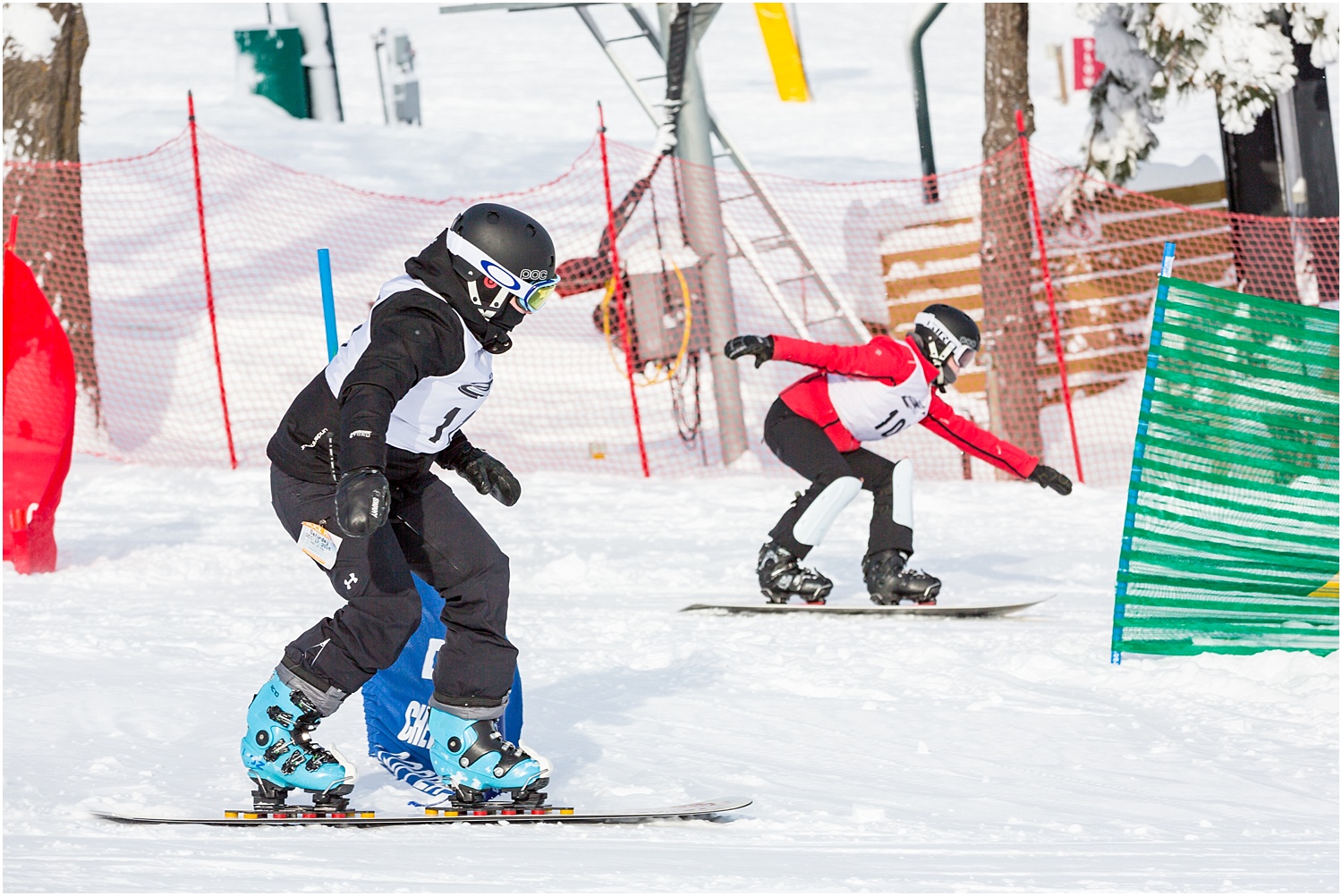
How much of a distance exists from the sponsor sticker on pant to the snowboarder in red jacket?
3.53 metres

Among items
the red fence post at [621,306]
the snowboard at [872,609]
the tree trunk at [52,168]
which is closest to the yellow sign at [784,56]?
the red fence post at [621,306]

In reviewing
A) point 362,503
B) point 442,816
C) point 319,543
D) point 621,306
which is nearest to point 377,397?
point 362,503

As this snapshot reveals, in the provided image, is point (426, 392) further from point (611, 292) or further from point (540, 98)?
point (540, 98)

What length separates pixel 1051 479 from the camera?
747 centimetres

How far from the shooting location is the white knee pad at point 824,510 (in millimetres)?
7598

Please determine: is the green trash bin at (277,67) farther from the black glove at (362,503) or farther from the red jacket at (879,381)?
the black glove at (362,503)

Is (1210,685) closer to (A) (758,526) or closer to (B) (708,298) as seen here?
(A) (758,526)

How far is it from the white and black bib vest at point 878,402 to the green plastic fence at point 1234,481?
1.20m

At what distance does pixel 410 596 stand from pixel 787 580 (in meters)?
3.65

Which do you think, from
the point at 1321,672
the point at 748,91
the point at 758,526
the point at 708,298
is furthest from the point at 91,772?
the point at 748,91

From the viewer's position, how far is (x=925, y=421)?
7848 millimetres

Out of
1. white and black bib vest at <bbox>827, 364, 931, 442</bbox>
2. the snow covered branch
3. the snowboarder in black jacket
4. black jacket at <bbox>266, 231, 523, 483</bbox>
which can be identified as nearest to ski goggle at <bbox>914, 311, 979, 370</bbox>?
white and black bib vest at <bbox>827, 364, 931, 442</bbox>

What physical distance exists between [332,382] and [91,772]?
4.90 feet

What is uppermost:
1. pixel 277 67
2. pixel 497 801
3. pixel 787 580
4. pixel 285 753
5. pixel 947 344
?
pixel 277 67
